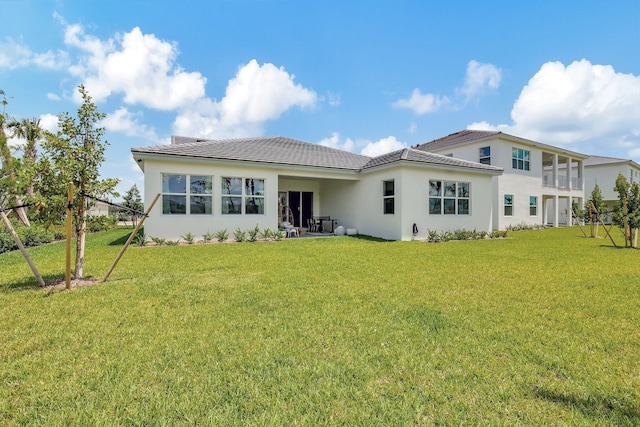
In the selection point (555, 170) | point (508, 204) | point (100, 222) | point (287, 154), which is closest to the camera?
point (100, 222)

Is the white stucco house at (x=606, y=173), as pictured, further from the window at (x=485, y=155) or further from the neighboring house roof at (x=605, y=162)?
the window at (x=485, y=155)

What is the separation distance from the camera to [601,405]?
228 cm

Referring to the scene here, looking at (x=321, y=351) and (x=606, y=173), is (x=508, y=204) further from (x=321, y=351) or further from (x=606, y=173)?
(x=321, y=351)

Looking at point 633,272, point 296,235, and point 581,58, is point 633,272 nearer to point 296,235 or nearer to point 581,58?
point 296,235

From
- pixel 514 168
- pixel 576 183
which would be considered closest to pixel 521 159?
pixel 514 168

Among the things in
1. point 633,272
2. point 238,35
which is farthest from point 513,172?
point 238,35

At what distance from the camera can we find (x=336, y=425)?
2.05m

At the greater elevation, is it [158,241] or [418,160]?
[418,160]

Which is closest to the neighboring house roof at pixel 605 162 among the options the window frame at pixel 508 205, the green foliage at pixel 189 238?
the window frame at pixel 508 205

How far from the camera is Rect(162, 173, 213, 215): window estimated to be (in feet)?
39.9

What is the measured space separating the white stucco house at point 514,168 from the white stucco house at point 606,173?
10.3 metres

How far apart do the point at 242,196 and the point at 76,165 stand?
7.84m

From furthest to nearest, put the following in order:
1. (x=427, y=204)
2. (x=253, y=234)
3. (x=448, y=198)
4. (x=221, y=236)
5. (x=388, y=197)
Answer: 1. (x=448, y=198)
2. (x=388, y=197)
3. (x=427, y=204)
4. (x=253, y=234)
5. (x=221, y=236)

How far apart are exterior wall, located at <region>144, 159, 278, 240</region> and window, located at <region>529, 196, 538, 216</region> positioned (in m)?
20.6
